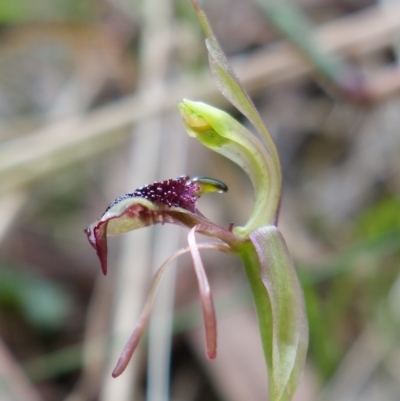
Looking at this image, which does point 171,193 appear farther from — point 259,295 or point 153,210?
point 259,295

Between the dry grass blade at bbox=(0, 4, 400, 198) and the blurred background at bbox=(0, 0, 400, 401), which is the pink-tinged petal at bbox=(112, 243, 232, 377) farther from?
the dry grass blade at bbox=(0, 4, 400, 198)

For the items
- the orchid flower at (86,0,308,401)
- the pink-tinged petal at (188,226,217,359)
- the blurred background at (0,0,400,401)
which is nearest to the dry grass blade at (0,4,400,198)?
the blurred background at (0,0,400,401)

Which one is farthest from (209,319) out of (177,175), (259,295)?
(177,175)

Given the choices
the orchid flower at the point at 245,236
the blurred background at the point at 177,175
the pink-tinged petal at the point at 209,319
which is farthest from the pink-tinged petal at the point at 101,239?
the blurred background at the point at 177,175

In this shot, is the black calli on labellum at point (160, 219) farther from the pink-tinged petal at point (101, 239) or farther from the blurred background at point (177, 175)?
the blurred background at point (177, 175)

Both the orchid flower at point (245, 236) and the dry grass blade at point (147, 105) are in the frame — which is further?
the dry grass blade at point (147, 105)

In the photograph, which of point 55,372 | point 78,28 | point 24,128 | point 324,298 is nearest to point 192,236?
point 55,372

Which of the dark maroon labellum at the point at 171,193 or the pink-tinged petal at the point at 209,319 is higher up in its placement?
the dark maroon labellum at the point at 171,193

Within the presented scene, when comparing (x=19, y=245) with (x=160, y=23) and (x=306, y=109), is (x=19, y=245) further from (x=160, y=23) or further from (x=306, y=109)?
(x=306, y=109)
